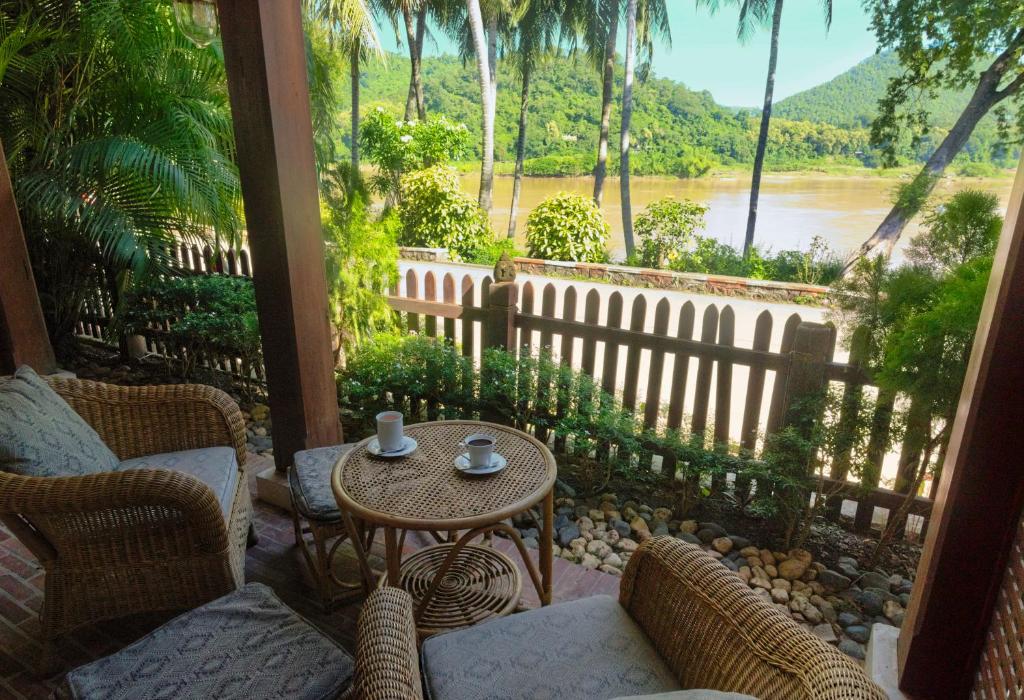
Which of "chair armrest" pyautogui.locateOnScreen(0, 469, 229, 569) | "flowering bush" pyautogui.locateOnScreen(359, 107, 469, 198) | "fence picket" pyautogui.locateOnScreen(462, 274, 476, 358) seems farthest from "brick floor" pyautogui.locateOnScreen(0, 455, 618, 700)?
"flowering bush" pyautogui.locateOnScreen(359, 107, 469, 198)

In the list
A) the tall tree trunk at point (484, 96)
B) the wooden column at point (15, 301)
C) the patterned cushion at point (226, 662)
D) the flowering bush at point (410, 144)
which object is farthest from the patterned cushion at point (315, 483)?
the flowering bush at point (410, 144)

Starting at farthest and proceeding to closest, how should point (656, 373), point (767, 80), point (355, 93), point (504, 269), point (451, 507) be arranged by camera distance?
point (355, 93)
point (767, 80)
point (504, 269)
point (656, 373)
point (451, 507)

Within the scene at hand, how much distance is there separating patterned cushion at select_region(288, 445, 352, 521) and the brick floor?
1.31ft

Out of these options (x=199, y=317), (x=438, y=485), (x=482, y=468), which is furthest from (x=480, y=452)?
(x=199, y=317)

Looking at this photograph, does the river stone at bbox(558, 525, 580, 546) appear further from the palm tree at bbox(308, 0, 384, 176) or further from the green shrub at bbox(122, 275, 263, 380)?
the palm tree at bbox(308, 0, 384, 176)

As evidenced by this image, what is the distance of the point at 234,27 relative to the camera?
85.6 inches

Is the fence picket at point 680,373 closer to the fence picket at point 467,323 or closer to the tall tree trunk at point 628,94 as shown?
the fence picket at point 467,323

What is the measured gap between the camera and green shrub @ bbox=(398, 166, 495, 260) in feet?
34.5

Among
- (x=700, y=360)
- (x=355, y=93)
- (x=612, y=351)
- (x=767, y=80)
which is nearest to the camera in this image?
(x=700, y=360)

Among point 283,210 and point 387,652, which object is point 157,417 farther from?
point 387,652

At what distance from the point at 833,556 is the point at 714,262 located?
25.0 feet

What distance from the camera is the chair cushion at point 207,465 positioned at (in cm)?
204

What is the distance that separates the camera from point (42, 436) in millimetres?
1771

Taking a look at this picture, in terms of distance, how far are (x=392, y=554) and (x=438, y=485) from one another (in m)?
0.24
